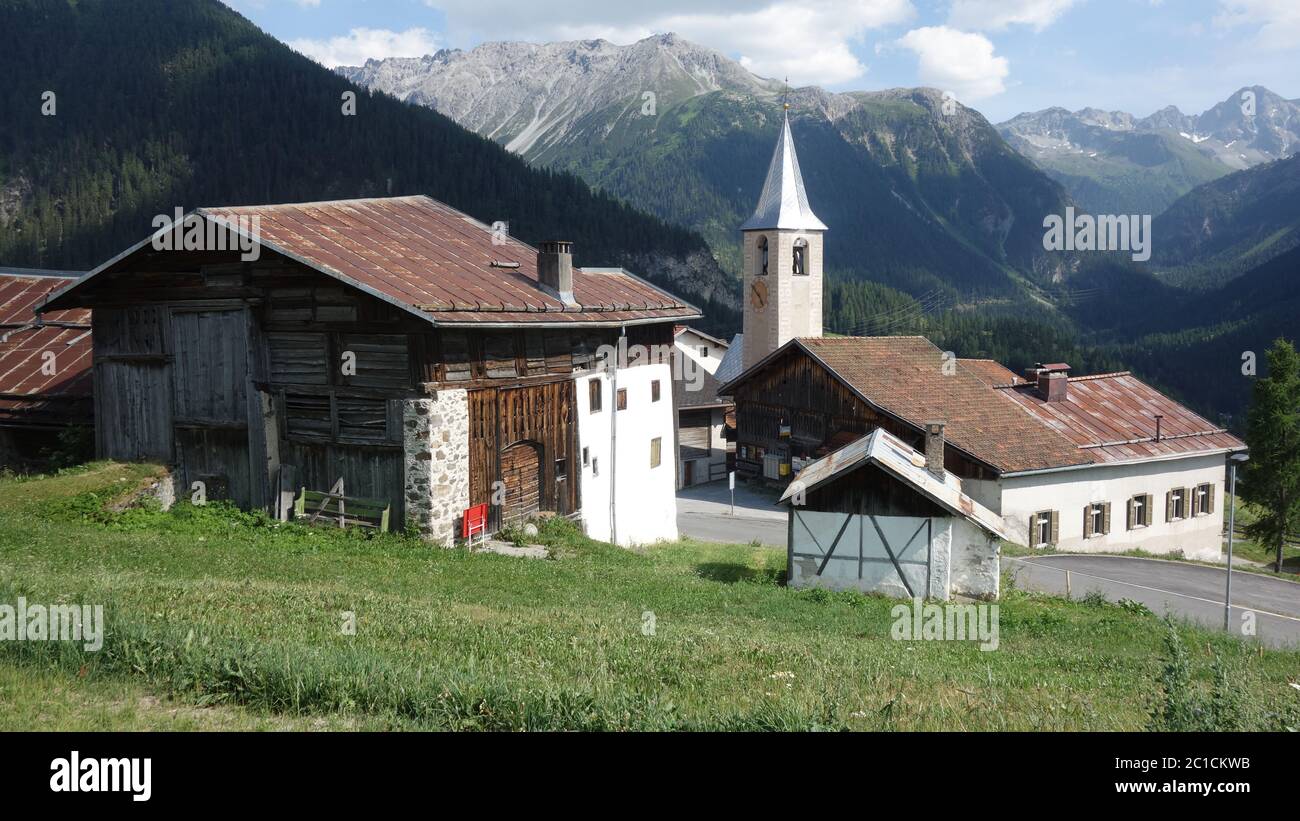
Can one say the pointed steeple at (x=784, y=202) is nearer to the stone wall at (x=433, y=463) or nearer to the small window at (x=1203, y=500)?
the small window at (x=1203, y=500)

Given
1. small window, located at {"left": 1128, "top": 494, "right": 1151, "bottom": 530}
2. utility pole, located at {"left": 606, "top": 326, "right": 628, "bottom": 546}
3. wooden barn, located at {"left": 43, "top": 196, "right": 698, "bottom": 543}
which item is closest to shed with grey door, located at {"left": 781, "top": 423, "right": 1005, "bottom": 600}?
utility pole, located at {"left": 606, "top": 326, "right": 628, "bottom": 546}

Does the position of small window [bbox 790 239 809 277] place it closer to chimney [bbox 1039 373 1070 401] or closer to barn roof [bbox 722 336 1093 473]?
barn roof [bbox 722 336 1093 473]

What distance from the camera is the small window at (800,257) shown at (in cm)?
6138

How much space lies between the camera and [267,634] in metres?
10.1

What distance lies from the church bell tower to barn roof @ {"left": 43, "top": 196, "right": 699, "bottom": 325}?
32166 millimetres

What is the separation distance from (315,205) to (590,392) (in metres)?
8.24

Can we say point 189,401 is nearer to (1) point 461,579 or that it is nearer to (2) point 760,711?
(1) point 461,579

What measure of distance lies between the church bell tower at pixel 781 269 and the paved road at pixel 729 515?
46.4 feet

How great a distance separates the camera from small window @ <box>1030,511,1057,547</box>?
122ft

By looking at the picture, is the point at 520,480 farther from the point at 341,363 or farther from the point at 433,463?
the point at 341,363
